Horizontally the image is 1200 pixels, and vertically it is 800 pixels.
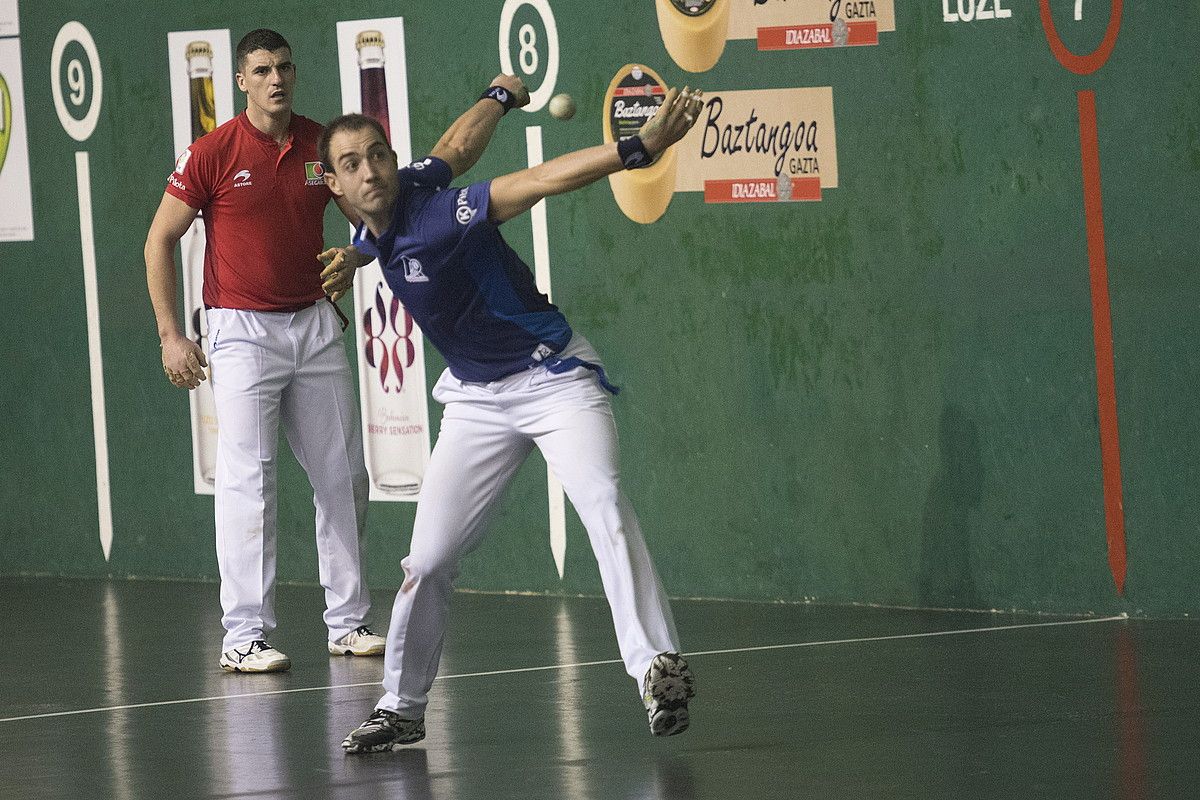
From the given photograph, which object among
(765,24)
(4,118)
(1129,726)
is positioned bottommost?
(1129,726)

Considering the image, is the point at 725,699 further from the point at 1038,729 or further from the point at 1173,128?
the point at 1173,128

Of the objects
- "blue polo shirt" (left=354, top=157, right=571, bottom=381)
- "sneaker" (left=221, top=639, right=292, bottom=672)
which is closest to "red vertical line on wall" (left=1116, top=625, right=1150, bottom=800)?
"blue polo shirt" (left=354, top=157, right=571, bottom=381)

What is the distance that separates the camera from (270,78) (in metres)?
7.21

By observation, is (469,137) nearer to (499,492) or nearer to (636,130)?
(499,492)

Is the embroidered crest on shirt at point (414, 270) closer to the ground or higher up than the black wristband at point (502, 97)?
closer to the ground

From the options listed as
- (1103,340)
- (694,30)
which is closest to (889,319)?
(1103,340)

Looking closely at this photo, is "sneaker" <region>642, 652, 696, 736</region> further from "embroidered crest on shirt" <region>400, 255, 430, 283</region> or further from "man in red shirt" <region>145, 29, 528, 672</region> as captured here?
"man in red shirt" <region>145, 29, 528, 672</region>

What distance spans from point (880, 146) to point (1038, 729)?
2825mm

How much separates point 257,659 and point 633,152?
112 inches

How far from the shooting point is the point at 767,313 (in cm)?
825

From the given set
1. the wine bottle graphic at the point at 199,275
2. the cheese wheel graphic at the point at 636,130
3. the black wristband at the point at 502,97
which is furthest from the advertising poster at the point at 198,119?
the black wristband at the point at 502,97

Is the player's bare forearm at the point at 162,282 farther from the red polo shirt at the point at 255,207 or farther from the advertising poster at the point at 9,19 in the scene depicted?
the advertising poster at the point at 9,19

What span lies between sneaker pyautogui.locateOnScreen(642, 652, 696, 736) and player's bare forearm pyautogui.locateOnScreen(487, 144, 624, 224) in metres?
1.20

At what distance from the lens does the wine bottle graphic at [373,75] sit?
9125mm
